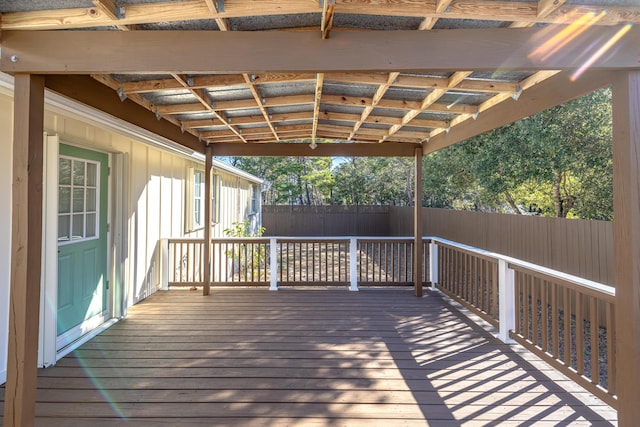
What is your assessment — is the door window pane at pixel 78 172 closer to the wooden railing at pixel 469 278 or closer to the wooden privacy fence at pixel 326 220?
the wooden railing at pixel 469 278

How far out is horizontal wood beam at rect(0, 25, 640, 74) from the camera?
6.11 feet

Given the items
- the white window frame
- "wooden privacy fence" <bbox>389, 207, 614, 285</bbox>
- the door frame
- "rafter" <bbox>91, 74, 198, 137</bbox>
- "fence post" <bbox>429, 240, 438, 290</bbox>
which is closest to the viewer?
"rafter" <bbox>91, 74, 198, 137</bbox>

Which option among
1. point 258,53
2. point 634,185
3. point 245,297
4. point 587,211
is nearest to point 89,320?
point 245,297

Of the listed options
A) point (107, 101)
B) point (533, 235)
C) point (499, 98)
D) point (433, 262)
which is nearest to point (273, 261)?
point (433, 262)

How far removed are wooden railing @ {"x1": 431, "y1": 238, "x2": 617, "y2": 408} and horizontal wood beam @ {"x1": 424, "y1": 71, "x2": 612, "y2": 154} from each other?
1324 millimetres

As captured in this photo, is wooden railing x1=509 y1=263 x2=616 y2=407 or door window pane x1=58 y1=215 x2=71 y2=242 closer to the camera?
wooden railing x1=509 y1=263 x2=616 y2=407

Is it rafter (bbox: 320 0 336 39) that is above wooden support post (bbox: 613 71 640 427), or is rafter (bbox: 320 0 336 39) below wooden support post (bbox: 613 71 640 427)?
above

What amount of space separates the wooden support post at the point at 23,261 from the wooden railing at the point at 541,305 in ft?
10.8

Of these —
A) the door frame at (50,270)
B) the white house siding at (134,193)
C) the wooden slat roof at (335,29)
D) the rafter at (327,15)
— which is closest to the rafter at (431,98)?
the wooden slat roof at (335,29)

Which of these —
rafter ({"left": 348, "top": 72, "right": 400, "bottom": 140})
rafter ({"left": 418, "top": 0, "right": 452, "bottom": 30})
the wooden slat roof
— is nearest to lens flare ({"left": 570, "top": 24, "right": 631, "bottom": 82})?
the wooden slat roof

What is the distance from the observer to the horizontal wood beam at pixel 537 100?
6.98 ft

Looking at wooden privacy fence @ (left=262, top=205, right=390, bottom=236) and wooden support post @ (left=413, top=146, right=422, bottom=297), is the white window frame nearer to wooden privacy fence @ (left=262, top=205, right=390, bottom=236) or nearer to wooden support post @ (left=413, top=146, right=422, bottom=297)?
wooden support post @ (left=413, top=146, right=422, bottom=297)

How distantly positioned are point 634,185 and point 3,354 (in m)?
4.25

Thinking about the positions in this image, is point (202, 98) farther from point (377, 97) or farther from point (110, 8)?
point (377, 97)
